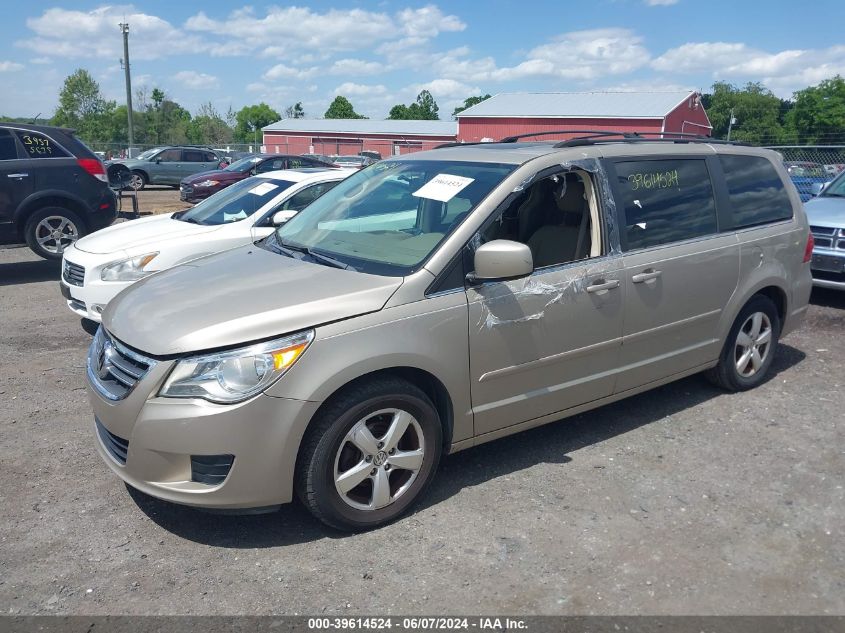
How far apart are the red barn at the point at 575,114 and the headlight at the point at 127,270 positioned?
39.7 metres

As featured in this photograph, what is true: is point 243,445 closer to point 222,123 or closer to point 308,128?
point 308,128

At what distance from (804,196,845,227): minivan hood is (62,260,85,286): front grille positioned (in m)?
7.46

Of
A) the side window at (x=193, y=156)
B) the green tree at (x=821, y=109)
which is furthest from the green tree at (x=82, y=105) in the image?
the green tree at (x=821, y=109)

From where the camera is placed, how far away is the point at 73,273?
6.68m

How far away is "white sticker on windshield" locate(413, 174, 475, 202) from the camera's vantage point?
13.3 ft

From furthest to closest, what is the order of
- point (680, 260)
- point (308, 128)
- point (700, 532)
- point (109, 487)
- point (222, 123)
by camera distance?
point (222, 123) → point (308, 128) → point (680, 260) → point (109, 487) → point (700, 532)

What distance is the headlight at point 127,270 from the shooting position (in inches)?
254

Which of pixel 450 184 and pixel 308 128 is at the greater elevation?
pixel 308 128

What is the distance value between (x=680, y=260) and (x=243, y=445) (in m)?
2.94

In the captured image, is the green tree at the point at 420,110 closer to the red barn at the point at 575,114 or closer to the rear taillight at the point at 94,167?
the red barn at the point at 575,114

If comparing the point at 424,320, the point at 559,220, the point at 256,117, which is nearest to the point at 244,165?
the point at 559,220

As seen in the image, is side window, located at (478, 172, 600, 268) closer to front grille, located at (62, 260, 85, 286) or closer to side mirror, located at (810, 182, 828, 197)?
front grille, located at (62, 260, 85, 286)

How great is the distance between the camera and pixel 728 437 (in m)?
4.70

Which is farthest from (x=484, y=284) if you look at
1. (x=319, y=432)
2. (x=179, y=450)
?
(x=179, y=450)
